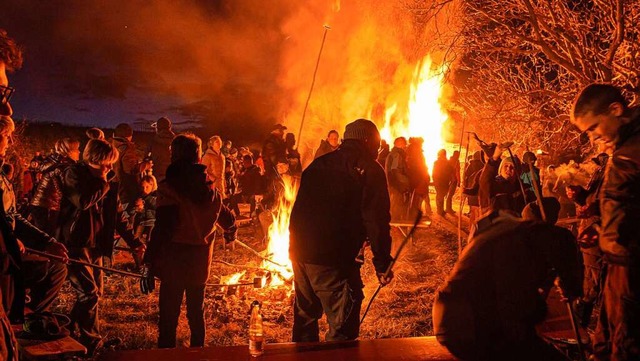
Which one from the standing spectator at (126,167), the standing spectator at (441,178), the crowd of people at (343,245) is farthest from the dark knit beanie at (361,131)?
the standing spectator at (441,178)

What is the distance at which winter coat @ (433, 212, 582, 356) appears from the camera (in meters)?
3.00

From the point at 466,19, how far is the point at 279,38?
11486mm

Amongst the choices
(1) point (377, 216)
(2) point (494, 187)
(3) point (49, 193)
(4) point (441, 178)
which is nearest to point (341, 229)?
(1) point (377, 216)

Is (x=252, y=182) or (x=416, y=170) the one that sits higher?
(x=416, y=170)

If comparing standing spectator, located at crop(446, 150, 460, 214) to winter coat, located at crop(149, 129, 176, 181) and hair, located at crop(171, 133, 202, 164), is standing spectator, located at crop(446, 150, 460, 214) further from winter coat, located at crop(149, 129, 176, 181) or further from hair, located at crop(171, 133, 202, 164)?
hair, located at crop(171, 133, 202, 164)

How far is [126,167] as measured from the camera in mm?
8680

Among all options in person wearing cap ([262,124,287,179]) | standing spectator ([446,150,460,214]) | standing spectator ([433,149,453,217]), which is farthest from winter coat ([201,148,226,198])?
standing spectator ([446,150,460,214])

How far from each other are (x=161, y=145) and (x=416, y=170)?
21.1 ft

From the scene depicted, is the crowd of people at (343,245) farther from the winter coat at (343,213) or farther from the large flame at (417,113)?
the large flame at (417,113)

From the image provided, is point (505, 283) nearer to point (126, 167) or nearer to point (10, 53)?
point (10, 53)

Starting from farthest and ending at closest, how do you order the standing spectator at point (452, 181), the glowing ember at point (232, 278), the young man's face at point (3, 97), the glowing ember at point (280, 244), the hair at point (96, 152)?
the standing spectator at point (452, 181)
the glowing ember at point (232, 278)
the glowing ember at point (280, 244)
the hair at point (96, 152)
the young man's face at point (3, 97)

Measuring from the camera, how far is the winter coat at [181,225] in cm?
471

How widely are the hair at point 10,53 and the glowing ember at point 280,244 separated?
4926 mm

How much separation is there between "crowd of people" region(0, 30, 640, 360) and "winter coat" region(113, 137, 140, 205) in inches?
79.7
